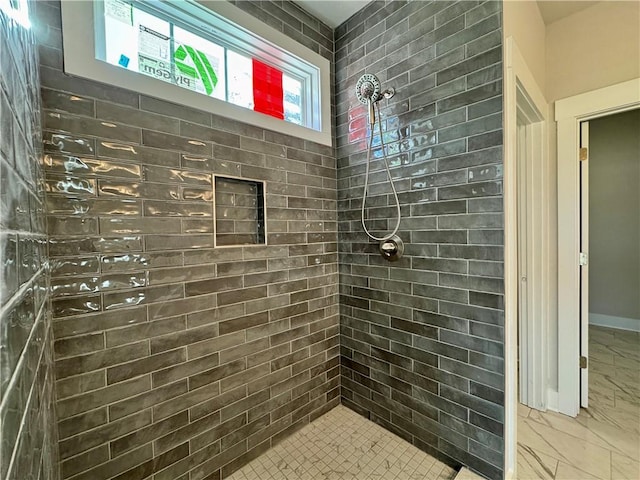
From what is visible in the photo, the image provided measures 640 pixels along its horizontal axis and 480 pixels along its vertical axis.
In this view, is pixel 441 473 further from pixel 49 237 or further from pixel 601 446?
pixel 49 237

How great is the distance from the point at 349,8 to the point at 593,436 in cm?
316

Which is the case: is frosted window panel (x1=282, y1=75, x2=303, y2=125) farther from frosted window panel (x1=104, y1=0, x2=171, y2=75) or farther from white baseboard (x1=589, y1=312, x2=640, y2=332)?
white baseboard (x1=589, y1=312, x2=640, y2=332)

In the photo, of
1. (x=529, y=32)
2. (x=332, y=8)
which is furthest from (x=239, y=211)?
(x=529, y=32)

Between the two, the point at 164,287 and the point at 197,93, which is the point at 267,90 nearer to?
the point at 197,93

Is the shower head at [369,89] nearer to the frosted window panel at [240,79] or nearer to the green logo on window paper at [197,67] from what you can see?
the frosted window panel at [240,79]

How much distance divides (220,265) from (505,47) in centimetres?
173

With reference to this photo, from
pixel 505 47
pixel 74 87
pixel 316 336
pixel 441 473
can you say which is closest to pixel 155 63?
pixel 74 87

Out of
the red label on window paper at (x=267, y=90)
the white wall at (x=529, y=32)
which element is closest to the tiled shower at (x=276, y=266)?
the white wall at (x=529, y=32)

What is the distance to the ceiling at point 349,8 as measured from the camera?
1794 mm

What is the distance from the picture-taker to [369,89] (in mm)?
1674

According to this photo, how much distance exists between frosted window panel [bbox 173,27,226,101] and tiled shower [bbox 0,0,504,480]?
255 millimetres

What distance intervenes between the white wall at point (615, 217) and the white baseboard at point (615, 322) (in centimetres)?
2

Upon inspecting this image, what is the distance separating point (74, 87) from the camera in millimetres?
1058

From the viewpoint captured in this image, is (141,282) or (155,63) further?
(155,63)
